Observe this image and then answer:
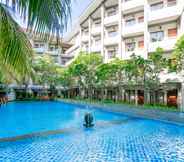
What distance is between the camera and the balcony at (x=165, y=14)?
84.2 feet

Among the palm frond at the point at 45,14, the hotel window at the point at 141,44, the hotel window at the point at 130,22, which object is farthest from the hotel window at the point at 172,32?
the palm frond at the point at 45,14

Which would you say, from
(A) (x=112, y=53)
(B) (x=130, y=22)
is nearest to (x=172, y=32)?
(B) (x=130, y=22)

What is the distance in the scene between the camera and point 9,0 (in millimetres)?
2949

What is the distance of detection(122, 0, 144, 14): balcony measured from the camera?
97.9ft

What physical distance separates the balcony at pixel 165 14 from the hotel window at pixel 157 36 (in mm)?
1228

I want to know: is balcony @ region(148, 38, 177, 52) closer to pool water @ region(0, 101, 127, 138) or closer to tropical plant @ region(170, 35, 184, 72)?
tropical plant @ region(170, 35, 184, 72)

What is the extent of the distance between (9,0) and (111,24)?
32657 millimetres

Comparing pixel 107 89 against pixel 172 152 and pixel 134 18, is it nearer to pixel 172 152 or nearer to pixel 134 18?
pixel 134 18

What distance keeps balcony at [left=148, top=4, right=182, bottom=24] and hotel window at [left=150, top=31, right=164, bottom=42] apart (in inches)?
48.3

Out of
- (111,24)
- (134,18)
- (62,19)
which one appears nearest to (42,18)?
(62,19)

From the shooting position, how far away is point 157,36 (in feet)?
91.9

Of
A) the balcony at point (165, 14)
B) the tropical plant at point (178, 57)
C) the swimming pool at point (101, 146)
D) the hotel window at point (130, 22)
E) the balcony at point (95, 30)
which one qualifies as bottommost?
the swimming pool at point (101, 146)

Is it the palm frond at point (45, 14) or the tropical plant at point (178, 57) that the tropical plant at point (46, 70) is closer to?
the tropical plant at point (178, 57)

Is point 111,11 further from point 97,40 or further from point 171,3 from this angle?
point 171,3
